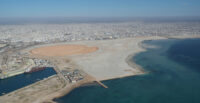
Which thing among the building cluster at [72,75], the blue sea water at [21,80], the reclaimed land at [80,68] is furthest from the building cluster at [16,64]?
the building cluster at [72,75]

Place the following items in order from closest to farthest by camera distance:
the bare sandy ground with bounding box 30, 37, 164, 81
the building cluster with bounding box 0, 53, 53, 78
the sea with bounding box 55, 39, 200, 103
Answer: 1. the sea with bounding box 55, 39, 200, 103
2. the bare sandy ground with bounding box 30, 37, 164, 81
3. the building cluster with bounding box 0, 53, 53, 78

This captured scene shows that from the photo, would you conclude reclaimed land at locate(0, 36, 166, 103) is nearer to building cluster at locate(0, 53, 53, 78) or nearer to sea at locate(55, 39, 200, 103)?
sea at locate(55, 39, 200, 103)

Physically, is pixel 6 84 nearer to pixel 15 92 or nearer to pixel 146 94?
pixel 15 92

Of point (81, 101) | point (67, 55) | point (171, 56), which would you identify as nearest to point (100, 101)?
point (81, 101)

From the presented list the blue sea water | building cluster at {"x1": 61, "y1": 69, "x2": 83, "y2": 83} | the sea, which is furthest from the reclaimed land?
the blue sea water

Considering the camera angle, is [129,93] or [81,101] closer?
[81,101]
